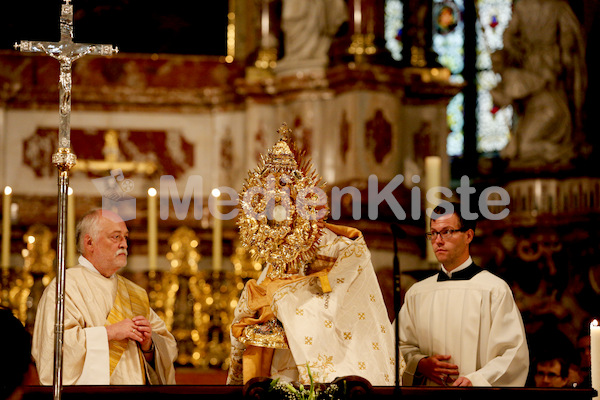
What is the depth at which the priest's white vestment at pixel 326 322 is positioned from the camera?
502cm

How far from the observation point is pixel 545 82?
9.73 m

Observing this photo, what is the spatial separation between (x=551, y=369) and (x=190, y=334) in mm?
2707

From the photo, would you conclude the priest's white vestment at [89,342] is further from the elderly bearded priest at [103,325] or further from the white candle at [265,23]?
the white candle at [265,23]

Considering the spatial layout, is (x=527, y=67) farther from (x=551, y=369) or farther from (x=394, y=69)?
(x=551, y=369)

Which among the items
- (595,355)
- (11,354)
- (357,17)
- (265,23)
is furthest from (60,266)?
(265,23)

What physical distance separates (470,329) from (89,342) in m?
1.74

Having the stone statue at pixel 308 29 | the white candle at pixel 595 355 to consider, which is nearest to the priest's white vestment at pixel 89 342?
the white candle at pixel 595 355

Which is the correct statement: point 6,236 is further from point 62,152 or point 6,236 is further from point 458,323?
point 458,323

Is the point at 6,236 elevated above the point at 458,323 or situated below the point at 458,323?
above

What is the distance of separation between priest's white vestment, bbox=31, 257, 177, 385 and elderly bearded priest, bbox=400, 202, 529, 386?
3.83ft

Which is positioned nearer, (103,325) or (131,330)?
(131,330)

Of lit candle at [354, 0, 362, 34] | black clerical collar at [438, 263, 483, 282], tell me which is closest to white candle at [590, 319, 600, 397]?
black clerical collar at [438, 263, 483, 282]

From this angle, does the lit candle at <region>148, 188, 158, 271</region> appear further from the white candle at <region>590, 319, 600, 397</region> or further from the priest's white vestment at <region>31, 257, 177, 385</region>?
the white candle at <region>590, 319, 600, 397</region>

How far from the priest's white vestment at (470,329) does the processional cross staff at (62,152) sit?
6.21 ft
